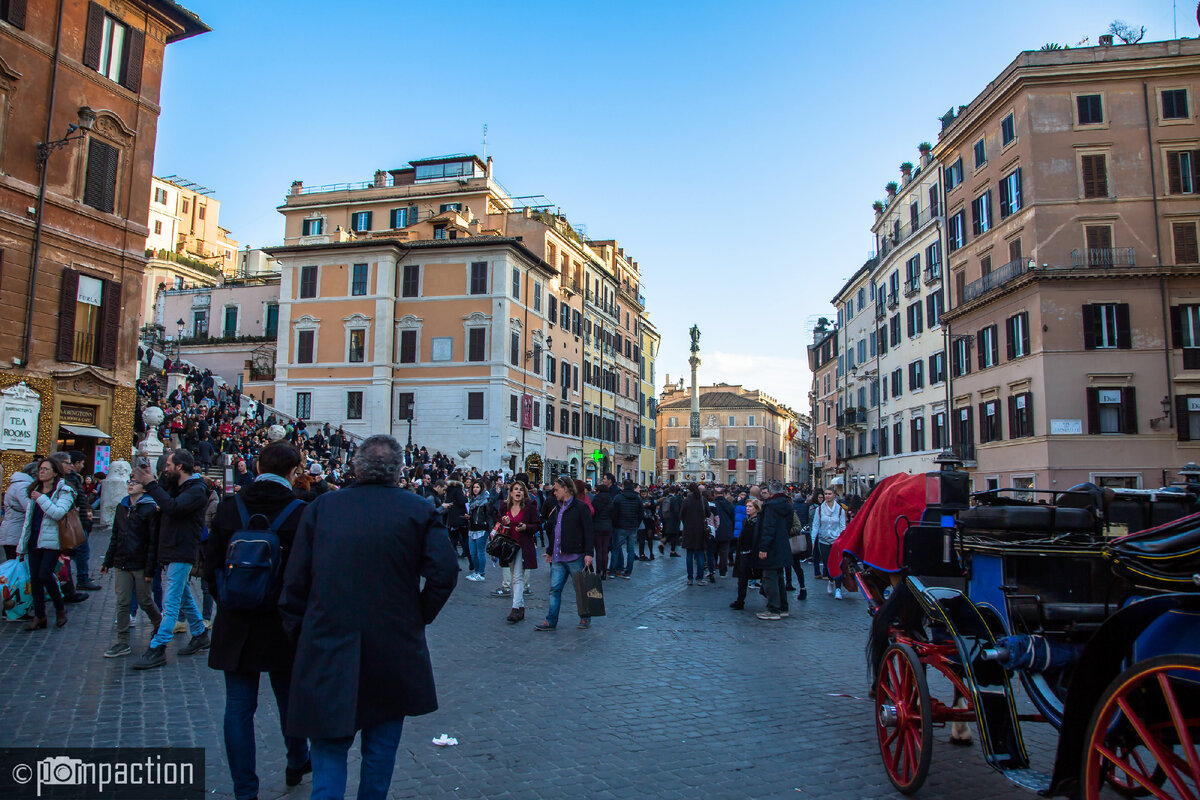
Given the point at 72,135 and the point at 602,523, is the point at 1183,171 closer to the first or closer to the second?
the point at 602,523

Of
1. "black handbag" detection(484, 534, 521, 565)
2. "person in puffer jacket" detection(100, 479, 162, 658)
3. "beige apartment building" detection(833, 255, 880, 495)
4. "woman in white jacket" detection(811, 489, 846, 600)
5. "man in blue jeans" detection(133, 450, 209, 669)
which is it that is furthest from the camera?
"beige apartment building" detection(833, 255, 880, 495)

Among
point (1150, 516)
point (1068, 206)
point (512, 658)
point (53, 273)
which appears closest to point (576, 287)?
point (1068, 206)

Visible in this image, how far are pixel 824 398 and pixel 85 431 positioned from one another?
53213 mm

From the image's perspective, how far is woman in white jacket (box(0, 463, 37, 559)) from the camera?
8.72 meters

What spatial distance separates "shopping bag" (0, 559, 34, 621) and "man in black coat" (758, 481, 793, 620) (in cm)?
887

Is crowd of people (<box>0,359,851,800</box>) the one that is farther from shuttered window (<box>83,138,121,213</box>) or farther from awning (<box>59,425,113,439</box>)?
shuttered window (<box>83,138,121,213</box>)

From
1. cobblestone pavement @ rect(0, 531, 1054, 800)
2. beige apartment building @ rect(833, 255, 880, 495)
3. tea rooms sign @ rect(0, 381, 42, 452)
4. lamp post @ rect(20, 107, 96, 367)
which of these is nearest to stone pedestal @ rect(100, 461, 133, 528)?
tea rooms sign @ rect(0, 381, 42, 452)

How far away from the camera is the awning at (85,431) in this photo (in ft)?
66.0

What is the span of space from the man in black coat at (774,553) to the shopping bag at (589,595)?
2640 millimetres

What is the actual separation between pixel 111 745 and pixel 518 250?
1483 inches

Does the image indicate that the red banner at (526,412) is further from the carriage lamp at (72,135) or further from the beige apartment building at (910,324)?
the carriage lamp at (72,135)

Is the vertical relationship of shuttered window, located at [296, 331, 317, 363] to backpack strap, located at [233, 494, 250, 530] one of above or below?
above

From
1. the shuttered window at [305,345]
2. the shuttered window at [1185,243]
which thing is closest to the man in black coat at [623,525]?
the shuttered window at [1185,243]

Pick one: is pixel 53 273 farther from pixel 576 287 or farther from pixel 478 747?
pixel 576 287
